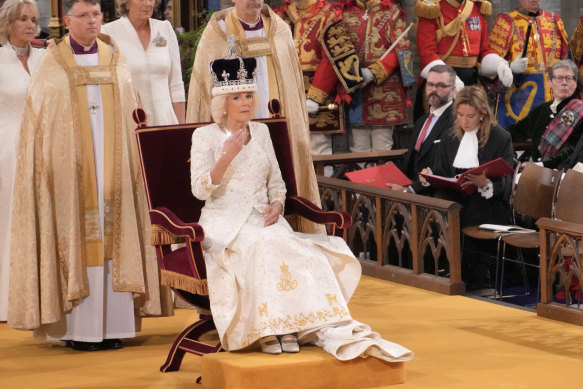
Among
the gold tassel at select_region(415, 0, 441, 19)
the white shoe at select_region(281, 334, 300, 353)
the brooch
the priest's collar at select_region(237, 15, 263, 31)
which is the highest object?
the gold tassel at select_region(415, 0, 441, 19)

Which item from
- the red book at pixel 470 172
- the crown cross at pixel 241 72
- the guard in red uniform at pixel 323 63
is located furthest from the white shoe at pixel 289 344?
the guard in red uniform at pixel 323 63

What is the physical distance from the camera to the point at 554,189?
805 centimetres

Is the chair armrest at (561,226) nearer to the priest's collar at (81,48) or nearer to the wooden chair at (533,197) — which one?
the wooden chair at (533,197)

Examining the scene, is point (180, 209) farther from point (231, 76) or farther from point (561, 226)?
point (561, 226)

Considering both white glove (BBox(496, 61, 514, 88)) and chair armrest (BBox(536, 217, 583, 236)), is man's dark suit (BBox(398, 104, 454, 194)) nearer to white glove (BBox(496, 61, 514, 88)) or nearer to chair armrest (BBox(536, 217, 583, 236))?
chair armrest (BBox(536, 217, 583, 236))

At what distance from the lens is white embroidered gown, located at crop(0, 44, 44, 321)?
741cm

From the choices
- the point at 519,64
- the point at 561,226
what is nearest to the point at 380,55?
the point at 519,64

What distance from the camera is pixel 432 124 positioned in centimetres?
921

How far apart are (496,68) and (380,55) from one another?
1.08 meters

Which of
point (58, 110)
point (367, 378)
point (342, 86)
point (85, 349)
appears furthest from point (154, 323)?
point (342, 86)

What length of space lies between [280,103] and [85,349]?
169cm

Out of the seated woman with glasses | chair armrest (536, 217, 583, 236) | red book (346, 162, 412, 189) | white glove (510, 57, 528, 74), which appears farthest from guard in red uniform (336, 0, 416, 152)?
chair armrest (536, 217, 583, 236)

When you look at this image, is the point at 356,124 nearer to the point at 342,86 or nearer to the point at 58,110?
the point at 342,86

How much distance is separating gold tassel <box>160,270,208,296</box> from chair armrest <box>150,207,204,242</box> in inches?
8.2
